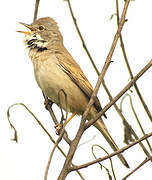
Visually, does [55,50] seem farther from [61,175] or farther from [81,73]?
[61,175]

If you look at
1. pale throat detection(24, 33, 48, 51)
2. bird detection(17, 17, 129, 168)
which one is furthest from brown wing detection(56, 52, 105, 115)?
pale throat detection(24, 33, 48, 51)

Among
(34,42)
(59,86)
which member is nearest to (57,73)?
(59,86)

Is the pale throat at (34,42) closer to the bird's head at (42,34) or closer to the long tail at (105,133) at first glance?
the bird's head at (42,34)

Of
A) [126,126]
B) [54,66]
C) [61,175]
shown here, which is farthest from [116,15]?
[61,175]

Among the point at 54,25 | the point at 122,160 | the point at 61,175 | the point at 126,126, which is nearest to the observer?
the point at 61,175

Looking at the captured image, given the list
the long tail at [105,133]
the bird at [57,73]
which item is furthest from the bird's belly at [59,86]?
the long tail at [105,133]

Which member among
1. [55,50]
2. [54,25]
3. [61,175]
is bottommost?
[61,175]
